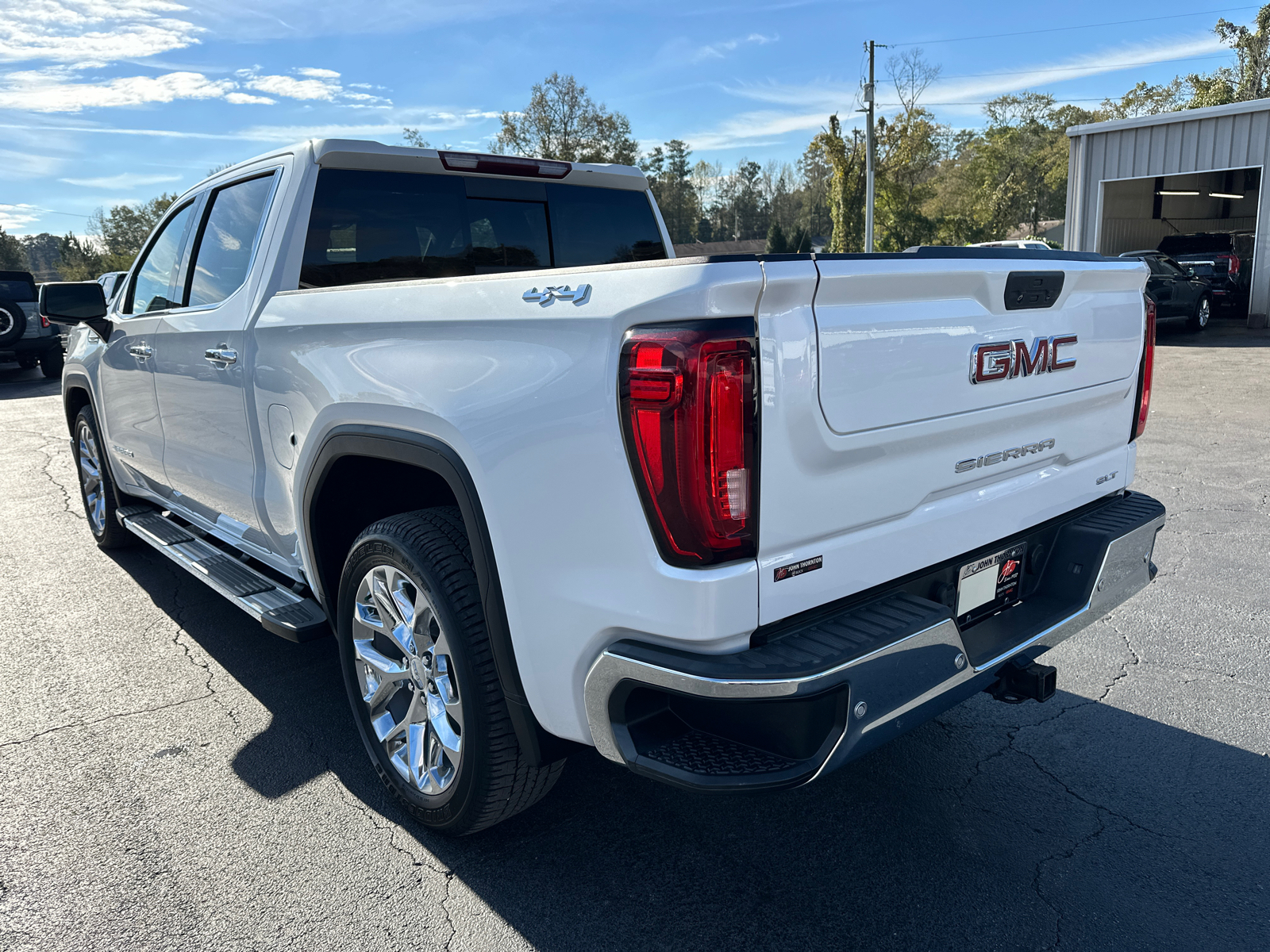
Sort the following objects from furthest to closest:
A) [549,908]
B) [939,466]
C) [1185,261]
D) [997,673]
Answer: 1. [1185,261]
2. [997,673]
3. [549,908]
4. [939,466]

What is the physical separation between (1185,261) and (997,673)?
2121 centimetres

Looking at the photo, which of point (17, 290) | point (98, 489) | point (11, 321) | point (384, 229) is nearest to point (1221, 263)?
point (384, 229)

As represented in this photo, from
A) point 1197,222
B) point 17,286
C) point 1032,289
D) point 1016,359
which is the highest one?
point 1197,222

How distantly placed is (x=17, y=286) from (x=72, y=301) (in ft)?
53.4

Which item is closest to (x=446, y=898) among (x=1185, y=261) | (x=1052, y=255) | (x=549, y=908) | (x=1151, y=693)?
(x=549, y=908)

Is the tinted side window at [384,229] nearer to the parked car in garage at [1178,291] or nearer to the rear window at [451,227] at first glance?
the rear window at [451,227]

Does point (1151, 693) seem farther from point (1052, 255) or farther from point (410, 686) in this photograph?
point (410, 686)

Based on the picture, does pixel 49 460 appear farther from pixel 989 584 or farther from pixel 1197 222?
pixel 1197 222

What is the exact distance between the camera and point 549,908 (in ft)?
7.98

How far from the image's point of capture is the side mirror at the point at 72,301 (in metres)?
4.31

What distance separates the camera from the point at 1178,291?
17.4 metres

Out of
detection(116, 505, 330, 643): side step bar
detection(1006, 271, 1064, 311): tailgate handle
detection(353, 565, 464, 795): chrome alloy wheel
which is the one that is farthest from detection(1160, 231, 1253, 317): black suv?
detection(353, 565, 464, 795): chrome alloy wheel

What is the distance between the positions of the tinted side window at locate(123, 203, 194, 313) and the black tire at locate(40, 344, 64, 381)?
15507 mm

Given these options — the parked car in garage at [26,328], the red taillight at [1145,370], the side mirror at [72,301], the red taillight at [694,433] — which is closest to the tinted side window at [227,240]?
the side mirror at [72,301]
